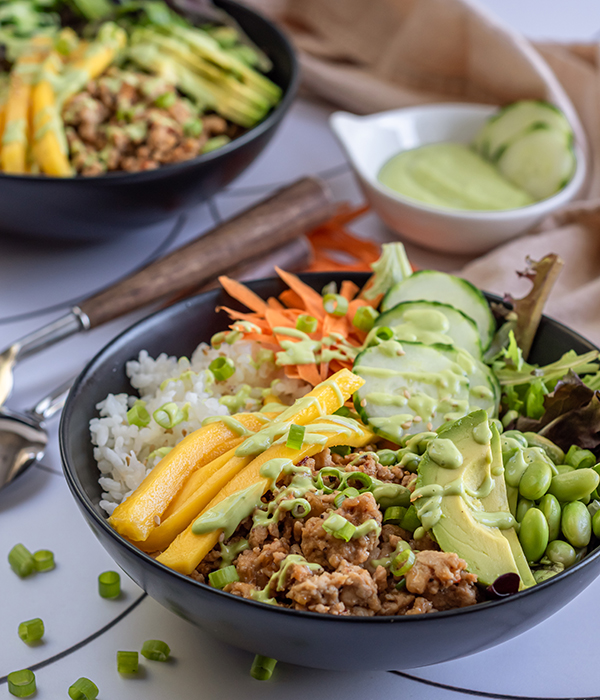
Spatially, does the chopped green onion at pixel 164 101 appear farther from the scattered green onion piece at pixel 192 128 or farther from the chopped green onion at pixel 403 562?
the chopped green onion at pixel 403 562

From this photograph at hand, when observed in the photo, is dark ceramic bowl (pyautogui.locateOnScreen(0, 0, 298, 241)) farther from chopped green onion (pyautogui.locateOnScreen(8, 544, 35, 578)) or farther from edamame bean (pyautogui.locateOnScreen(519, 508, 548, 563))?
edamame bean (pyautogui.locateOnScreen(519, 508, 548, 563))

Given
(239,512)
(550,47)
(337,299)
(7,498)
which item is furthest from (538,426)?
(550,47)

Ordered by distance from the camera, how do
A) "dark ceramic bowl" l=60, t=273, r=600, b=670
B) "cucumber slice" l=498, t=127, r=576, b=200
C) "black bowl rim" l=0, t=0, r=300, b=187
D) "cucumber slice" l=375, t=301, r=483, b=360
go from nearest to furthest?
"dark ceramic bowl" l=60, t=273, r=600, b=670, "cucumber slice" l=375, t=301, r=483, b=360, "black bowl rim" l=0, t=0, r=300, b=187, "cucumber slice" l=498, t=127, r=576, b=200

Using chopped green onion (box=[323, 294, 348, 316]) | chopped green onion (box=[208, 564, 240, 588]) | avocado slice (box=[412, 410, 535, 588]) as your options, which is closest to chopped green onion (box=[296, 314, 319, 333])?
chopped green onion (box=[323, 294, 348, 316])

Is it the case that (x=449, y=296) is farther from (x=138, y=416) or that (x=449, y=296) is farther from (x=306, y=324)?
(x=138, y=416)

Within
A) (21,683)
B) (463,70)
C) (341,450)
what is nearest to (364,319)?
(341,450)

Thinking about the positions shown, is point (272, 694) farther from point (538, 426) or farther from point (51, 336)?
point (51, 336)
